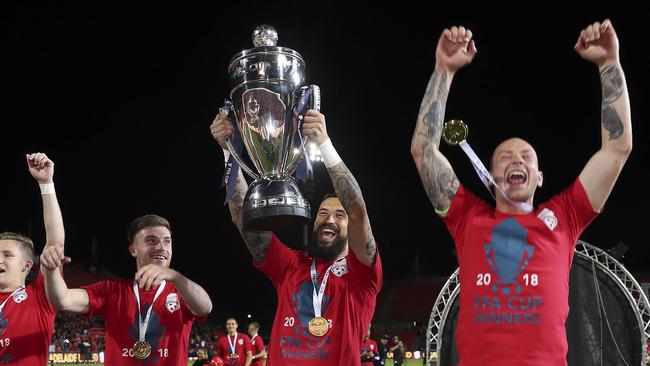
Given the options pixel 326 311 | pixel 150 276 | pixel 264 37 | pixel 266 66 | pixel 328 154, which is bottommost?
pixel 326 311

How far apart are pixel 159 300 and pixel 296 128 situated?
148 centimetres

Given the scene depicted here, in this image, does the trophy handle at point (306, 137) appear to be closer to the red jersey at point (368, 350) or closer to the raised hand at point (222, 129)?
the raised hand at point (222, 129)

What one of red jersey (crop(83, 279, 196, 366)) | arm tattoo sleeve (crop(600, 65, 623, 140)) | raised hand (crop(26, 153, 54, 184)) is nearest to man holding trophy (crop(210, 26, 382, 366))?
red jersey (crop(83, 279, 196, 366))

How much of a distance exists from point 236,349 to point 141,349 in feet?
28.7

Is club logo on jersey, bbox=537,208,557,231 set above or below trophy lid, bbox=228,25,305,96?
below

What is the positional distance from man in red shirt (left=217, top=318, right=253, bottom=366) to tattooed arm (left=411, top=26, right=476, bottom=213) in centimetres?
1003

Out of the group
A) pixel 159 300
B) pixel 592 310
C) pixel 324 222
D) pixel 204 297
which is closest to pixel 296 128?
pixel 324 222

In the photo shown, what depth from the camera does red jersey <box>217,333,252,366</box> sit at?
1271 cm

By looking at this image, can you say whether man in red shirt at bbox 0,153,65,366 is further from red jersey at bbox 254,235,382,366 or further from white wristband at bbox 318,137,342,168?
white wristband at bbox 318,137,342,168

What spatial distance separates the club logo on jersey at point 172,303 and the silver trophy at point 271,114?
3.02 ft

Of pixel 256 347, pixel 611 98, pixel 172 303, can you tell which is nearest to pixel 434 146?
pixel 611 98

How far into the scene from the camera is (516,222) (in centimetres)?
310

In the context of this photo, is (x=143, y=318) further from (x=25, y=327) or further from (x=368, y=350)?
(x=368, y=350)

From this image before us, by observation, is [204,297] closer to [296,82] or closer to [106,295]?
[106,295]
